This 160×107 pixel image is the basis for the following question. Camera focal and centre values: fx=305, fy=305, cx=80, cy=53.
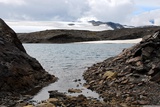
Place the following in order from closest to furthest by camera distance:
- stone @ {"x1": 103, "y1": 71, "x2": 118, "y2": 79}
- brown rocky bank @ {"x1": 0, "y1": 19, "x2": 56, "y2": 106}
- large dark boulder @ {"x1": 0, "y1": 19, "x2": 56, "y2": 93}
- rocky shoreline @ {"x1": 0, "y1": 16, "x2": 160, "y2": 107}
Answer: rocky shoreline @ {"x1": 0, "y1": 16, "x2": 160, "y2": 107} < brown rocky bank @ {"x1": 0, "y1": 19, "x2": 56, "y2": 106} < large dark boulder @ {"x1": 0, "y1": 19, "x2": 56, "y2": 93} < stone @ {"x1": 103, "y1": 71, "x2": 118, "y2": 79}

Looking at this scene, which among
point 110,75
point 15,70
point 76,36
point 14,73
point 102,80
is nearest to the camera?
point 14,73

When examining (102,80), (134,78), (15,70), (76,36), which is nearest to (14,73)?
(15,70)

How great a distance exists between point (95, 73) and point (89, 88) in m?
4.38

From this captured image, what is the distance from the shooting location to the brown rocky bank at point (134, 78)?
54.1 feet

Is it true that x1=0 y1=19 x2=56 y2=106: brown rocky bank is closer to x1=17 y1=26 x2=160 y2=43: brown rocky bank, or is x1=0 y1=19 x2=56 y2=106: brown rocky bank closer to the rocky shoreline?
the rocky shoreline

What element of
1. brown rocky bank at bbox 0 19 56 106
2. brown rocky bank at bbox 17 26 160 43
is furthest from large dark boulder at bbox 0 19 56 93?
brown rocky bank at bbox 17 26 160 43

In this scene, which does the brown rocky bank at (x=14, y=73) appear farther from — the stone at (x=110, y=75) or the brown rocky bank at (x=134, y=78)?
the stone at (x=110, y=75)

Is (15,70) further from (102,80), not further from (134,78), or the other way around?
(134,78)

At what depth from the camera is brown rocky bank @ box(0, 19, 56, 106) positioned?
A: 17797 mm

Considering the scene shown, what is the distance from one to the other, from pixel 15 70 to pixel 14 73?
40 cm

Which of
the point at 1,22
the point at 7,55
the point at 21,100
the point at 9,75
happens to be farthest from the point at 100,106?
the point at 1,22

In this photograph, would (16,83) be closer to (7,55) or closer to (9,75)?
(9,75)

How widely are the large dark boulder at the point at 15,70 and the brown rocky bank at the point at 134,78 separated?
3.76 meters

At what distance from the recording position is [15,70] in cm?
1975
